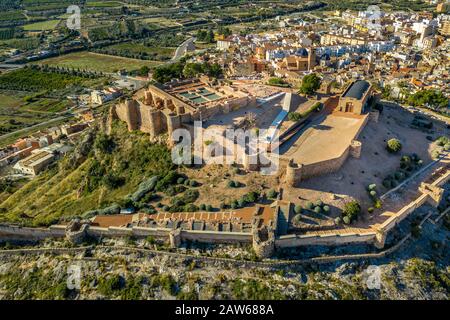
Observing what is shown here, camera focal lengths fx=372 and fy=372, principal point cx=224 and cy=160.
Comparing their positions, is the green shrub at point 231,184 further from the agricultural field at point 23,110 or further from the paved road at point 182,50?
the paved road at point 182,50

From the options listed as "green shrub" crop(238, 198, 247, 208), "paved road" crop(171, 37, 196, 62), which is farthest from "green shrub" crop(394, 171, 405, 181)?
"paved road" crop(171, 37, 196, 62)

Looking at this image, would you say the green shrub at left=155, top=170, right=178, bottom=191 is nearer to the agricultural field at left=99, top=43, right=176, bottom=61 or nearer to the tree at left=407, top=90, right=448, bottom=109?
the tree at left=407, top=90, right=448, bottom=109

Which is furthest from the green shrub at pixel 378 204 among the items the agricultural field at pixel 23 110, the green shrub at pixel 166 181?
the agricultural field at pixel 23 110

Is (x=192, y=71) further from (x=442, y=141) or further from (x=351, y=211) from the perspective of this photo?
(x=351, y=211)

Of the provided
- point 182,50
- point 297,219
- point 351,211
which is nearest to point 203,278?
point 297,219

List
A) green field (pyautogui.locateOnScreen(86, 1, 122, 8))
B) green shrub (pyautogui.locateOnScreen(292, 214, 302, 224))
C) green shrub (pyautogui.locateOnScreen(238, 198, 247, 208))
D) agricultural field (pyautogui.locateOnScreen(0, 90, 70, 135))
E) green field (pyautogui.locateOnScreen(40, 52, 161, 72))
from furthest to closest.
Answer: green field (pyautogui.locateOnScreen(86, 1, 122, 8)), green field (pyautogui.locateOnScreen(40, 52, 161, 72)), agricultural field (pyautogui.locateOnScreen(0, 90, 70, 135)), green shrub (pyautogui.locateOnScreen(238, 198, 247, 208)), green shrub (pyautogui.locateOnScreen(292, 214, 302, 224))
